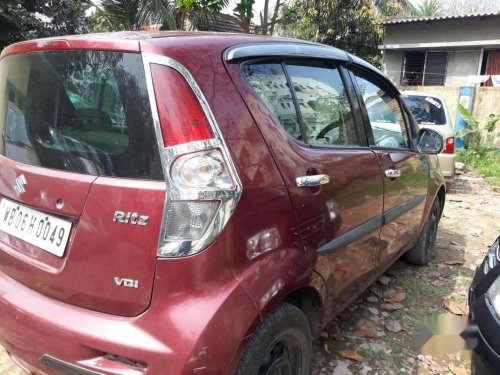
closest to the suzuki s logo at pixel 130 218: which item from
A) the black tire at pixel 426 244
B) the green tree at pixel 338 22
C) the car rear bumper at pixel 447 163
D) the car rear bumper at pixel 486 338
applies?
the car rear bumper at pixel 486 338

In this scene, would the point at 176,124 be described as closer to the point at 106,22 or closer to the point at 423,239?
the point at 423,239

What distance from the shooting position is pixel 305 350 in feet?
6.64

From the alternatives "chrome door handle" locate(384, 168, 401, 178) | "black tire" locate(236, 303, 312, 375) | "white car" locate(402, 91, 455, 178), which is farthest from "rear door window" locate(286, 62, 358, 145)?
"white car" locate(402, 91, 455, 178)

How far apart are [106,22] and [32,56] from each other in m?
9.95

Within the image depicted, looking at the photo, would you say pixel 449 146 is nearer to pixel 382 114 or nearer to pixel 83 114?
pixel 382 114

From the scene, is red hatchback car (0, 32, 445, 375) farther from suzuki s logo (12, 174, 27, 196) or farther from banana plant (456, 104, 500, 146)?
banana plant (456, 104, 500, 146)

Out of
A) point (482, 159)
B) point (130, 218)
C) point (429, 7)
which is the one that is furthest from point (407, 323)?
point (429, 7)

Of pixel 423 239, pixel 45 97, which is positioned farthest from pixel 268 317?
pixel 423 239

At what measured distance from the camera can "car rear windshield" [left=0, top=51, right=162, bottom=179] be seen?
1.57 meters

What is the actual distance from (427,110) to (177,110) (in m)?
6.49

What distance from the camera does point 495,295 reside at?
2.02 metres

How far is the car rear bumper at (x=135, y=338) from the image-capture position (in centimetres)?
145

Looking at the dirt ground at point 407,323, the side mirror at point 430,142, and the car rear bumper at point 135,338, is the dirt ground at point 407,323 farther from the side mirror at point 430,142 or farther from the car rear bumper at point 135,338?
the side mirror at point 430,142

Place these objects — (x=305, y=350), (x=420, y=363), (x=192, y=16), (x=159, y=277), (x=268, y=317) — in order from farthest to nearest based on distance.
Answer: (x=192, y=16)
(x=420, y=363)
(x=305, y=350)
(x=268, y=317)
(x=159, y=277)
